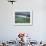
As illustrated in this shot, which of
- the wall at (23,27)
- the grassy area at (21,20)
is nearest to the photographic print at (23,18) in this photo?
the grassy area at (21,20)

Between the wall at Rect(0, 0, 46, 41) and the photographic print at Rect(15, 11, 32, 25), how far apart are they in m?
0.16

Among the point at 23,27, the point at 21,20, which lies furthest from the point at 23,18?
the point at 23,27

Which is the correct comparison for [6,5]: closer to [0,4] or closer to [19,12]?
[0,4]

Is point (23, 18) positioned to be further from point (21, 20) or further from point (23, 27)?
point (23, 27)

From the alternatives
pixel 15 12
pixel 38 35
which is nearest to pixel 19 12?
pixel 15 12

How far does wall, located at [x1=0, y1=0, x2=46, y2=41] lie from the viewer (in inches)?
203

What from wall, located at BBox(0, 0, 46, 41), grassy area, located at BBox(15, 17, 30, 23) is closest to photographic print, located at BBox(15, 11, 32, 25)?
grassy area, located at BBox(15, 17, 30, 23)

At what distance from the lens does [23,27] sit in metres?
5.18

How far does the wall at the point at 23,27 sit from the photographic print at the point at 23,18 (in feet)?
0.52

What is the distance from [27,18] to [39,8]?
0.61 m

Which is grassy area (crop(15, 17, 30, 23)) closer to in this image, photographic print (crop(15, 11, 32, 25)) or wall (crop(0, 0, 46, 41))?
photographic print (crop(15, 11, 32, 25))

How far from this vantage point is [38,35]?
516 cm

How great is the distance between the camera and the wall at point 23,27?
16.9ft

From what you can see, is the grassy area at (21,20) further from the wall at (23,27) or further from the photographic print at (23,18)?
the wall at (23,27)
